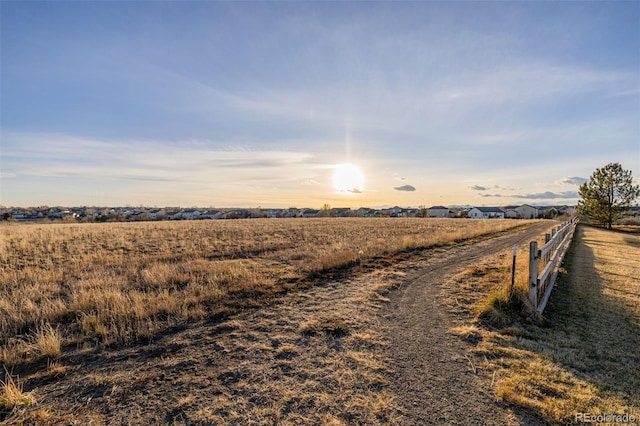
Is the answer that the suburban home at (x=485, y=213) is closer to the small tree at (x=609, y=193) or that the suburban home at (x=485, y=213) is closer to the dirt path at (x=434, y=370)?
the small tree at (x=609, y=193)

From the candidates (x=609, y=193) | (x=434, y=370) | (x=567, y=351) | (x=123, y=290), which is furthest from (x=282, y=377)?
(x=609, y=193)

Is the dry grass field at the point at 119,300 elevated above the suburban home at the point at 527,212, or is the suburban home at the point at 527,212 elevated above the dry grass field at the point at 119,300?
the suburban home at the point at 527,212

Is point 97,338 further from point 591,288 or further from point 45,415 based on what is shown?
point 591,288

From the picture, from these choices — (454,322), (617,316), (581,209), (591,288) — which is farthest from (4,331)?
(581,209)

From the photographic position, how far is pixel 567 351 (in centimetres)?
476

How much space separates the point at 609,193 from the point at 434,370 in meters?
48.1

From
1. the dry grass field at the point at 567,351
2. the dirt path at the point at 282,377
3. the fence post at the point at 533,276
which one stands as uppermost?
the fence post at the point at 533,276

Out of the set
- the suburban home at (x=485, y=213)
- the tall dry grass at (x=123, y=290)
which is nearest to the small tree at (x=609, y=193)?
the tall dry grass at (x=123, y=290)

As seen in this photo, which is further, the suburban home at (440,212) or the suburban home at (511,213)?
the suburban home at (440,212)

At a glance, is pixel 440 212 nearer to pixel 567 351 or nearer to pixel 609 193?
pixel 609 193

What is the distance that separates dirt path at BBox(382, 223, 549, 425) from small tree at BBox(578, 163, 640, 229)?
4375 centimetres

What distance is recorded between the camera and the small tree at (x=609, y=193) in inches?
1390

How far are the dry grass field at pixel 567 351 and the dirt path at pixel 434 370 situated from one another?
10.5 inches

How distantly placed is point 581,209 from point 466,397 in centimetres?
5295
